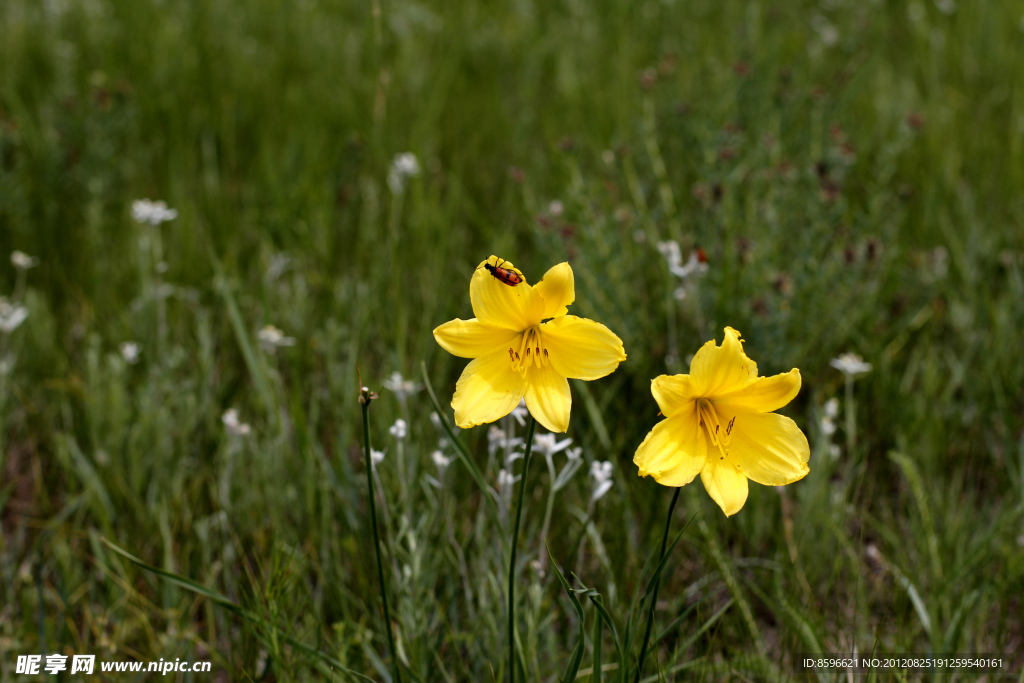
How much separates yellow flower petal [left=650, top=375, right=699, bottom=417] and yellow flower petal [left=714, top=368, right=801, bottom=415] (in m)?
0.06

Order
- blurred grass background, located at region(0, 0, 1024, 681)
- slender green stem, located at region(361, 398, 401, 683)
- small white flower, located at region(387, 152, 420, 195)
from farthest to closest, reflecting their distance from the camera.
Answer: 1. small white flower, located at region(387, 152, 420, 195)
2. blurred grass background, located at region(0, 0, 1024, 681)
3. slender green stem, located at region(361, 398, 401, 683)

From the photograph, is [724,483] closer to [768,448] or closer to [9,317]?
[768,448]

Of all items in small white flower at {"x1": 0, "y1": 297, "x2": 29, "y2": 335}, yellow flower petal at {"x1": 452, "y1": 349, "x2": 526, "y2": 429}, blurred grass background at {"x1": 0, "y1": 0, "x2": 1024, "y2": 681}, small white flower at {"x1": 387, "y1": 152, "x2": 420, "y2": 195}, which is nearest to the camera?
yellow flower petal at {"x1": 452, "y1": 349, "x2": 526, "y2": 429}

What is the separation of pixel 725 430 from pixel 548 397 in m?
0.27

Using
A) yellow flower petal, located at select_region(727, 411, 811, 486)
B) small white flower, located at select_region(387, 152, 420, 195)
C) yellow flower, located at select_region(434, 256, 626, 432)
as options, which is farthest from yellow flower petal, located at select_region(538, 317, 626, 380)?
small white flower, located at select_region(387, 152, 420, 195)

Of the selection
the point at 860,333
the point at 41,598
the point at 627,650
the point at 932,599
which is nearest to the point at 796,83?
the point at 860,333

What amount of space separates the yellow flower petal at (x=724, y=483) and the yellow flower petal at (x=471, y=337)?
359 millimetres

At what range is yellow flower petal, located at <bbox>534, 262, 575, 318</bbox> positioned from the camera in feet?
3.51

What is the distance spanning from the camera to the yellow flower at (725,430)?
104cm

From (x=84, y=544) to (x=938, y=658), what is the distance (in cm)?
201

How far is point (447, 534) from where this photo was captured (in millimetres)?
1658

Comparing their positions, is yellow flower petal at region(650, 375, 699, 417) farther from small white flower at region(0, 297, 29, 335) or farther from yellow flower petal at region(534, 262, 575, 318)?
small white flower at region(0, 297, 29, 335)

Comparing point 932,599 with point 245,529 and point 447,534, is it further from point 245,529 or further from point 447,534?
point 245,529

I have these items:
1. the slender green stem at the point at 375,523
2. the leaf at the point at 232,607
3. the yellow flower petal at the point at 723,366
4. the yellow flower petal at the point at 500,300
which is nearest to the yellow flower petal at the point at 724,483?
the yellow flower petal at the point at 723,366
